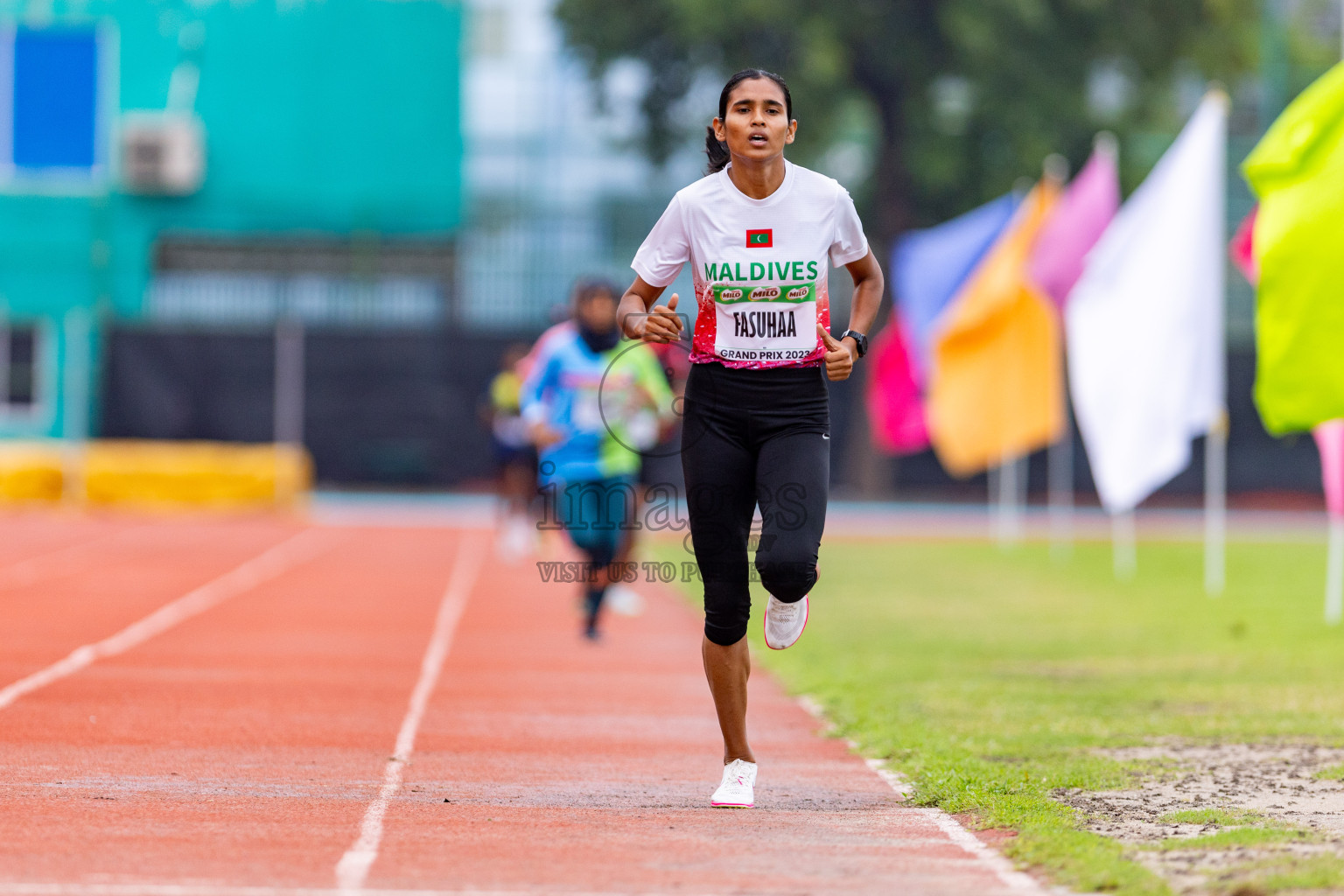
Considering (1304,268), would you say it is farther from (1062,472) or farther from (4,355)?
(4,355)

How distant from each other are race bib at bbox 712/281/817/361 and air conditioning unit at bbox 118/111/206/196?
29.7 meters

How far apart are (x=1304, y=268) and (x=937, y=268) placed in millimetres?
12295

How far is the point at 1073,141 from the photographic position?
32.0 metres

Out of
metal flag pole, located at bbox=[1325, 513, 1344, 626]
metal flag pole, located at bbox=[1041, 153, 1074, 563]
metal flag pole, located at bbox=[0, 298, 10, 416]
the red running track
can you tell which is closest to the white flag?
metal flag pole, located at bbox=[1325, 513, 1344, 626]

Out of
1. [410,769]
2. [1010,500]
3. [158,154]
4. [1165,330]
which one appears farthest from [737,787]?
[158,154]

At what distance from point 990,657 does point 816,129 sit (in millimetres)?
20322

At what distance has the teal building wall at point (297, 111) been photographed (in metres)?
34.8

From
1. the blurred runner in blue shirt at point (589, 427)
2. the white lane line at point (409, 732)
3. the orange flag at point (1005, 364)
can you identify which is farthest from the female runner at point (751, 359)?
the orange flag at point (1005, 364)

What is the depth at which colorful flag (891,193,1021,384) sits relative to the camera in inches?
847

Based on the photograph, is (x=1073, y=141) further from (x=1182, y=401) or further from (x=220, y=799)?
(x=220, y=799)

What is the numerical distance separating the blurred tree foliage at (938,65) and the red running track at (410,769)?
17.9 metres

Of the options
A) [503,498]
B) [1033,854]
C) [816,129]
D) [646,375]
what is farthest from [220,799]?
[816,129]

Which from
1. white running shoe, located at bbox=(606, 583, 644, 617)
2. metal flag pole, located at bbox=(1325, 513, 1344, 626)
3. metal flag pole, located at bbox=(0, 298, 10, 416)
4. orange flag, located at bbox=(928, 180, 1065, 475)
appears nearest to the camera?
metal flag pole, located at bbox=(1325, 513, 1344, 626)

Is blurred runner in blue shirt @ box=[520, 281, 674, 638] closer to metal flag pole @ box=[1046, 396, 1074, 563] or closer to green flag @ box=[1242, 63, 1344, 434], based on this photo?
green flag @ box=[1242, 63, 1344, 434]
